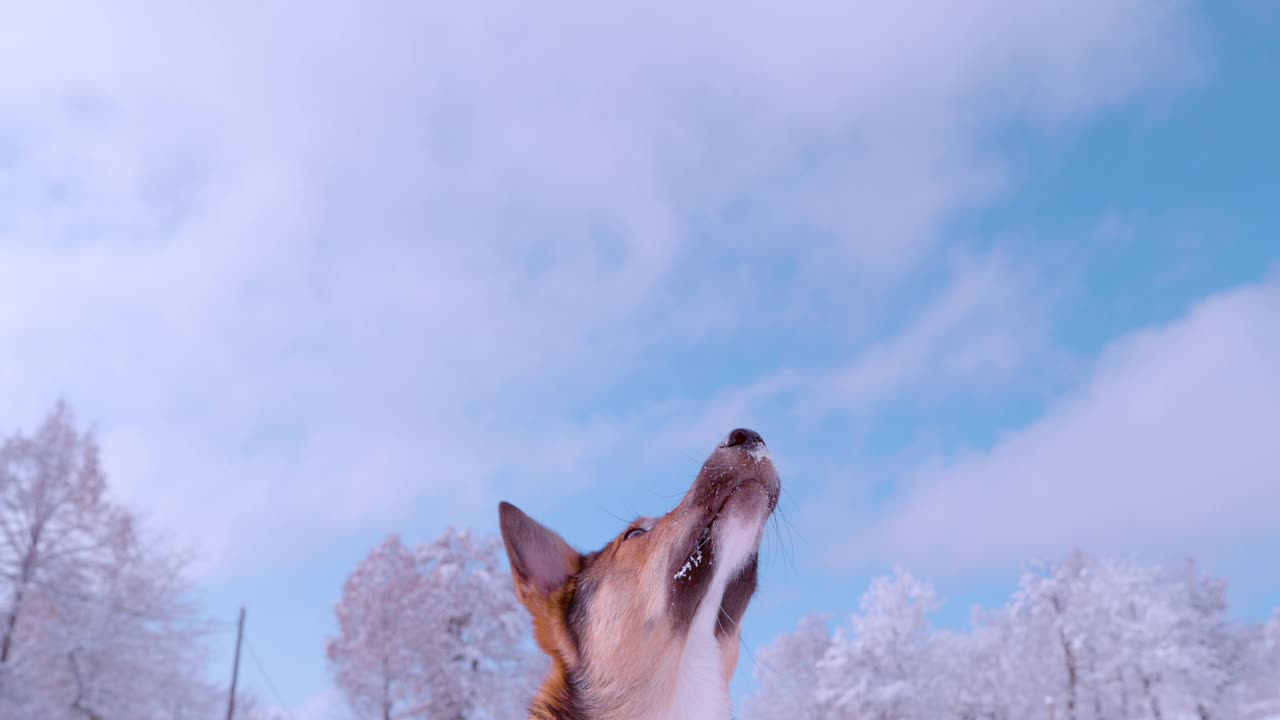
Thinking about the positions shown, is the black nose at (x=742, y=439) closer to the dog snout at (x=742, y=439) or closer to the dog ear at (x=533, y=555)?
the dog snout at (x=742, y=439)

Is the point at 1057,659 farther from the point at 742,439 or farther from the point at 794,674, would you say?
the point at 742,439

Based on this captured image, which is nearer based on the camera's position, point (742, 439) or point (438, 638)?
point (742, 439)

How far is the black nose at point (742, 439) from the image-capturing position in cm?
467

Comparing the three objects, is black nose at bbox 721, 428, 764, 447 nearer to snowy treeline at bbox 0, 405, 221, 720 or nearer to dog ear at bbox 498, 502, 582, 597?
dog ear at bbox 498, 502, 582, 597

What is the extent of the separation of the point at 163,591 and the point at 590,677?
24705 mm

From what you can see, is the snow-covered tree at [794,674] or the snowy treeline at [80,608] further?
the snow-covered tree at [794,674]

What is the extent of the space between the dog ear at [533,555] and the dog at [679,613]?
1.00 feet

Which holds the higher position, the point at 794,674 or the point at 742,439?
the point at 794,674

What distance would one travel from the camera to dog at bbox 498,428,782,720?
14.8 feet

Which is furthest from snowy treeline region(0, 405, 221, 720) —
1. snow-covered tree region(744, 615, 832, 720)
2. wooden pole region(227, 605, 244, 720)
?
snow-covered tree region(744, 615, 832, 720)

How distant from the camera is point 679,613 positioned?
4621mm

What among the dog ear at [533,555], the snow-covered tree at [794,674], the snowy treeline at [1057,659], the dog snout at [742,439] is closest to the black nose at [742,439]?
the dog snout at [742,439]

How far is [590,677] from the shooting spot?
4.67m

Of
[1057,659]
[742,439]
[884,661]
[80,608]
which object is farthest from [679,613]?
[1057,659]
